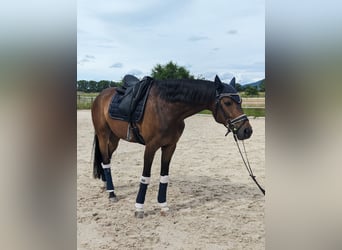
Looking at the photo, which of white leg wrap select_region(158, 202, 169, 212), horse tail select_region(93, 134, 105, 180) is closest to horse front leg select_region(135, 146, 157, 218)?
white leg wrap select_region(158, 202, 169, 212)

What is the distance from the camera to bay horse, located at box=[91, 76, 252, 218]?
1.44 meters

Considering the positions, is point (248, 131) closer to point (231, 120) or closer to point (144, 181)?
point (231, 120)

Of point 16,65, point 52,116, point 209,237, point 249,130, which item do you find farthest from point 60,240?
Answer: point 249,130

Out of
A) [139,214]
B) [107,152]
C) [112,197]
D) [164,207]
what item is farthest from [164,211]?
[107,152]

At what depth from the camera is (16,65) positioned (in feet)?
2.44

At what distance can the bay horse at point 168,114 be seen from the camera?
1438 mm

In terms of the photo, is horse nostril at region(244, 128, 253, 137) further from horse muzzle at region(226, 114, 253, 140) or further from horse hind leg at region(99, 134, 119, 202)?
horse hind leg at region(99, 134, 119, 202)

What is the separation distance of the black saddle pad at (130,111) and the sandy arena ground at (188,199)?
0.18 meters

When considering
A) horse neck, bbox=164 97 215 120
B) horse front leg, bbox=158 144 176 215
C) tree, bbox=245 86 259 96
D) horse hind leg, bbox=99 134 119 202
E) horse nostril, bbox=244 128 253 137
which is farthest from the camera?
horse hind leg, bbox=99 134 119 202

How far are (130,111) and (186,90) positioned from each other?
0.40 metres

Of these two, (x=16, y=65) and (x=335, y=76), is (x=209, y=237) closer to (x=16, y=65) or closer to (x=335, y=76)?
(x=335, y=76)

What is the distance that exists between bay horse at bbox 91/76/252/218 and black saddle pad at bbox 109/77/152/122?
25 mm

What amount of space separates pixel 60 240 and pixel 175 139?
93cm

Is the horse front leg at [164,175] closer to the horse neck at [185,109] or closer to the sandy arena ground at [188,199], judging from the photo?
the sandy arena ground at [188,199]
